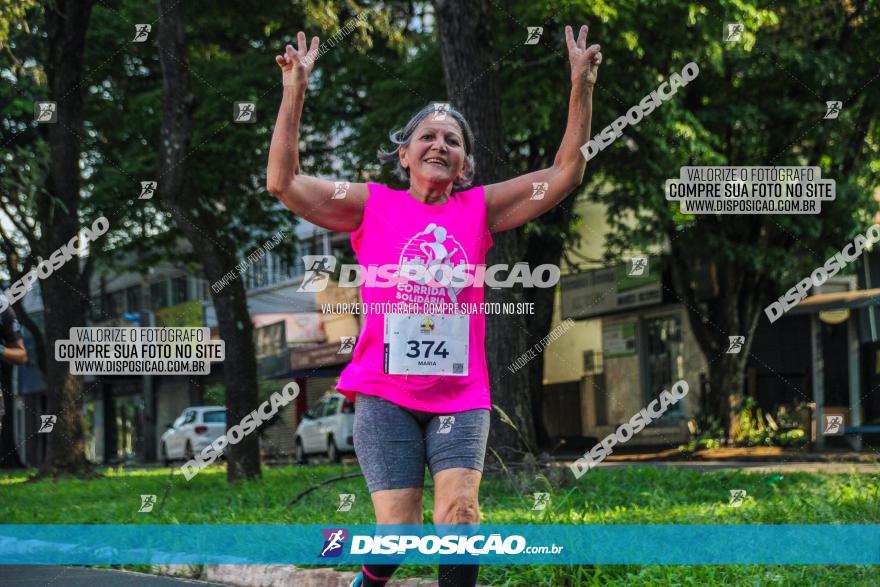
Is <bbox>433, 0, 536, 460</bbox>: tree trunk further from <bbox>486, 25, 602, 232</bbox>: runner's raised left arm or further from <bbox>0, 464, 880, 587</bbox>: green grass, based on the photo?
<bbox>486, 25, 602, 232</bbox>: runner's raised left arm

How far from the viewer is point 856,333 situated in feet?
78.9

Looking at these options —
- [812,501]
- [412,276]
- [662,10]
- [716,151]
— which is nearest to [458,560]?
[412,276]

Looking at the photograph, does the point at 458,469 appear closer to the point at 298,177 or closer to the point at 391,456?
the point at 391,456

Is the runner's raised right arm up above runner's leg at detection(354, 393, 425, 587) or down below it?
above

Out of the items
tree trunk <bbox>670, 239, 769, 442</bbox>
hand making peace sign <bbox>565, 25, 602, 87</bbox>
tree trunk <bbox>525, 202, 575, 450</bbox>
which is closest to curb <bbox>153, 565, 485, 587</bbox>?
hand making peace sign <bbox>565, 25, 602, 87</bbox>

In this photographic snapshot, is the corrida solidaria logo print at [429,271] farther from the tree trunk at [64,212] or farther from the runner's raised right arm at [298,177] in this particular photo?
the tree trunk at [64,212]

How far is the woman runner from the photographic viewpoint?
162 inches

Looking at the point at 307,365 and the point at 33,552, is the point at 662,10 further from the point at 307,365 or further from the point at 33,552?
the point at 307,365

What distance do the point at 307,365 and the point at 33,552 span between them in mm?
26250

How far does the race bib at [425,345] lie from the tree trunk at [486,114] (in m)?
6.89

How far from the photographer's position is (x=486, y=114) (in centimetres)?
1130

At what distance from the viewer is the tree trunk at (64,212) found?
63.6ft

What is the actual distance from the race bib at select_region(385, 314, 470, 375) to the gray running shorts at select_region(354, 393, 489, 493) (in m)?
0.14

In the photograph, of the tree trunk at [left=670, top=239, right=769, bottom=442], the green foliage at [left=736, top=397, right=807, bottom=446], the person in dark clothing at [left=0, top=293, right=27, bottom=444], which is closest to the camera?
the person in dark clothing at [left=0, top=293, right=27, bottom=444]
